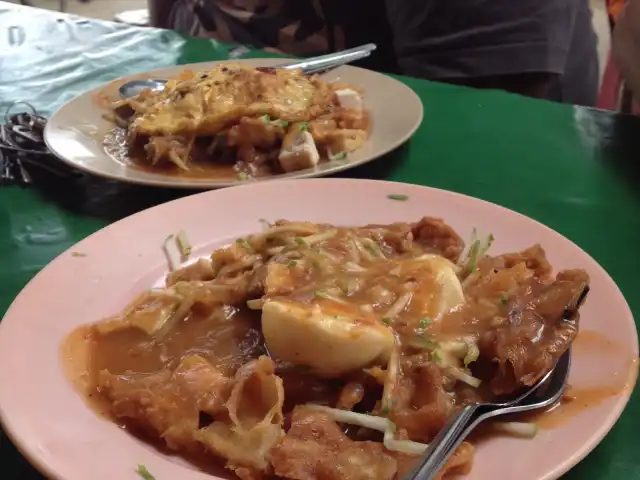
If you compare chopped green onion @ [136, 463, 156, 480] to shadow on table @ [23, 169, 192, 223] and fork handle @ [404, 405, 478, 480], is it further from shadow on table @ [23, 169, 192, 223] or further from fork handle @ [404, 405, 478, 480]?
shadow on table @ [23, 169, 192, 223]

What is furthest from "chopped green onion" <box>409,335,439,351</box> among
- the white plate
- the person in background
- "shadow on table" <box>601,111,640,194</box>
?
the person in background

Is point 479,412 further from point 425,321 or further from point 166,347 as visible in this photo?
point 166,347

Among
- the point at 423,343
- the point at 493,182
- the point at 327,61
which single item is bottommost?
the point at 493,182

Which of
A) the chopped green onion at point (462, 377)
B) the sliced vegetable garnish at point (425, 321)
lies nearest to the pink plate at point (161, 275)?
the chopped green onion at point (462, 377)

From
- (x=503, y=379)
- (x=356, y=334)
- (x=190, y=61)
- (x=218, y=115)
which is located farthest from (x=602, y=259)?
(x=190, y=61)

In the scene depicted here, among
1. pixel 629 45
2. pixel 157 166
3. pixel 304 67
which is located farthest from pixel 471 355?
pixel 304 67

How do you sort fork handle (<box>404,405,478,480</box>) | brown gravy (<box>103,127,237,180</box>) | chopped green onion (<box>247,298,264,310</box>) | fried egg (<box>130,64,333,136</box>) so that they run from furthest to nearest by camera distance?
fried egg (<box>130,64,333,136</box>)
brown gravy (<box>103,127,237,180</box>)
chopped green onion (<box>247,298,264,310</box>)
fork handle (<box>404,405,478,480</box>)

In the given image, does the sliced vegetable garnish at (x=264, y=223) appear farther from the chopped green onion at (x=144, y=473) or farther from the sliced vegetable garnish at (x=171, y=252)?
the chopped green onion at (x=144, y=473)

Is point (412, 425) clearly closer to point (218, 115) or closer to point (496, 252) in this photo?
point (496, 252)
